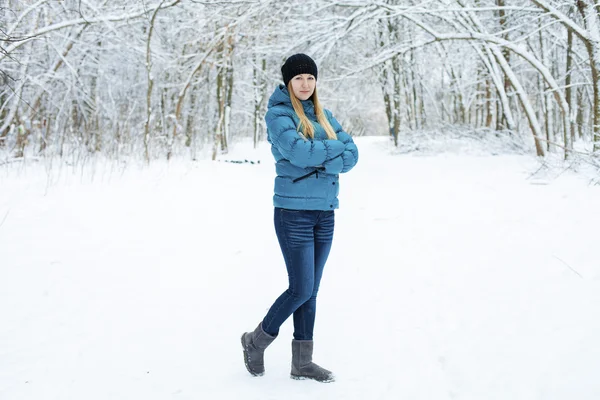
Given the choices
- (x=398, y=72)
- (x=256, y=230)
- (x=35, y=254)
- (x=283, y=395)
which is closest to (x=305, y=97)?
(x=283, y=395)

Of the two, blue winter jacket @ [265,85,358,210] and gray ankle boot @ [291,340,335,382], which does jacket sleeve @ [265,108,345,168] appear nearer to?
blue winter jacket @ [265,85,358,210]

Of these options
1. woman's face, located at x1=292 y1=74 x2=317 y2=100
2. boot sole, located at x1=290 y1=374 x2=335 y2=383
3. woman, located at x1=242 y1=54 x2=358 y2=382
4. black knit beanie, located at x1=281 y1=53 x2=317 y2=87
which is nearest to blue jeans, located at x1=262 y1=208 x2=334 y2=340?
woman, located at x1=242 y1=54 x2=358 y2=382

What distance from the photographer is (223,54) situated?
37.0 feet

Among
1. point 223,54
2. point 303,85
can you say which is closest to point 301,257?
point 303,85

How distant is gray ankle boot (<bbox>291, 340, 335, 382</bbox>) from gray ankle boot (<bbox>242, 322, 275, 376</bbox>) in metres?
0.16

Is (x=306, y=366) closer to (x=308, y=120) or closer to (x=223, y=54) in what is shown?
(x=308, y=120)

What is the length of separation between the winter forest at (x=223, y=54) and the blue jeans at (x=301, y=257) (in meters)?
1.97

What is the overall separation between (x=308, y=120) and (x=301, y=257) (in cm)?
74

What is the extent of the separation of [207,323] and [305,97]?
5.91 feet

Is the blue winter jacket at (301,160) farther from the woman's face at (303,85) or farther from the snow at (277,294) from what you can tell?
the snow at (277,294)

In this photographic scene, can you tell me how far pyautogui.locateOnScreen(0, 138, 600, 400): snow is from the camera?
2.45 metres

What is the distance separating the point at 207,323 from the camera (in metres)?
3.25

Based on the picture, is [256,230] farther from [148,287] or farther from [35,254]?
[35,254]

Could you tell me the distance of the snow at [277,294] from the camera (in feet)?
8.04
